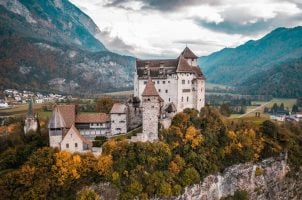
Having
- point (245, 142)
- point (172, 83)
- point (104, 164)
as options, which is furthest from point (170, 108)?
point (104, 164)

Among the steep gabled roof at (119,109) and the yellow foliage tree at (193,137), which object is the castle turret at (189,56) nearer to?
the yellow foliage tree at (193,137)

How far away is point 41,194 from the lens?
57.3 m

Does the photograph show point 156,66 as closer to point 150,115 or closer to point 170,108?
point 170,108

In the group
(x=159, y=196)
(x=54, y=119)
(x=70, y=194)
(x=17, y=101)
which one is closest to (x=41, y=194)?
(x=70, y=194)

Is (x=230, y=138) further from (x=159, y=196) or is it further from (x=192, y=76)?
(x=159, y=196)

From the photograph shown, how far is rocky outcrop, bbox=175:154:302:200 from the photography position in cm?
7069

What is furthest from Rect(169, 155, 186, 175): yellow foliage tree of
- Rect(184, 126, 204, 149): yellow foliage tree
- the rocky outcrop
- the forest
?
Rect(184, 126, 204, 149): yellow foliage tree

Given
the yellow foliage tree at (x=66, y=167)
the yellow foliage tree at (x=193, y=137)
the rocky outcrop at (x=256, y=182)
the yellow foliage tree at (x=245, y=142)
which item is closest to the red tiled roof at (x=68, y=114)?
the yellow foliage tree at (x=66, y=167)

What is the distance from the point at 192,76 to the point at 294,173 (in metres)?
33.6

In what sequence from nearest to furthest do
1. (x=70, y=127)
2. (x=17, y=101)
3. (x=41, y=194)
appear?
(x=41, y=194), (x=70, y=127), (x=17, y=101)

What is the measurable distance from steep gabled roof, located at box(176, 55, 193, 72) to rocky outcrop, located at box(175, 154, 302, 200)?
2325 centimetres

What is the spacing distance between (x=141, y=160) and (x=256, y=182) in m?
30.0

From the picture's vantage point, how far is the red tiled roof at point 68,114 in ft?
225

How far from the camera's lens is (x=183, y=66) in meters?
79.1
